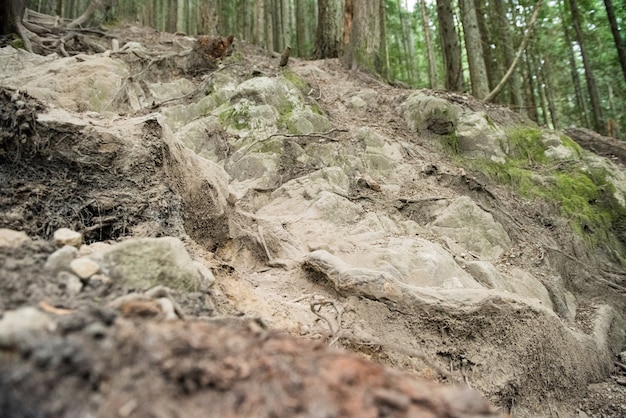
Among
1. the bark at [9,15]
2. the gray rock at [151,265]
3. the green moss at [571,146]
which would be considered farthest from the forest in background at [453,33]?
the gray rock at [151,265]

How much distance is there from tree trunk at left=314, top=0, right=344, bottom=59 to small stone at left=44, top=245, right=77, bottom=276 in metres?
9.13

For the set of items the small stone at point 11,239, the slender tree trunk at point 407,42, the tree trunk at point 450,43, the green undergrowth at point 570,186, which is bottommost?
the small stone at point 11,239

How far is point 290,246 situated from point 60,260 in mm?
2792

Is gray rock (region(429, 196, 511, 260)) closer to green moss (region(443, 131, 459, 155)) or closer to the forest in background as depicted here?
green moss (region(443, 131, 459, 155))

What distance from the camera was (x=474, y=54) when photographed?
8539 millimetres

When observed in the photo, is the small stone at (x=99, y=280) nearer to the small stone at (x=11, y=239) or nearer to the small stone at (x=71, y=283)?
the small stone at (x=71, y=283)

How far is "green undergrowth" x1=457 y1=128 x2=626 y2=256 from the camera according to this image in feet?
20.4

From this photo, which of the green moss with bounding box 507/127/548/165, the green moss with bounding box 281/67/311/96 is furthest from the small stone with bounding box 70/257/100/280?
the green moss with bounding box 507/127/548/165

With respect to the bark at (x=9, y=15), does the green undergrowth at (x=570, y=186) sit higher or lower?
lower

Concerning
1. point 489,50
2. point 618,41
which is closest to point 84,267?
point 618,41

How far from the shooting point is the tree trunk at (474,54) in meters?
8.54

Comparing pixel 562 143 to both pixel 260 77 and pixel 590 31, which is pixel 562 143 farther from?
pixel 590 31

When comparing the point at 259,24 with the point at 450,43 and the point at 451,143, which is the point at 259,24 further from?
the point at 451,143

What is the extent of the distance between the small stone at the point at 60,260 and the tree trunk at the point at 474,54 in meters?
8.55
